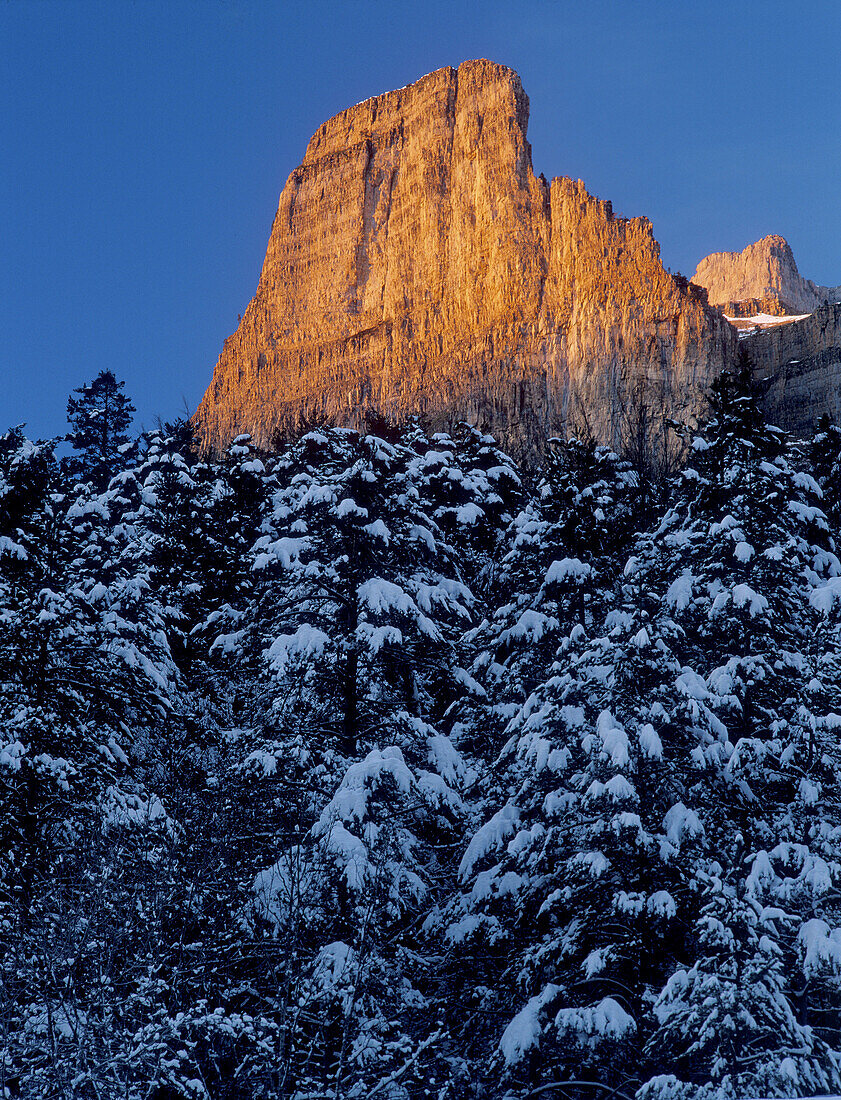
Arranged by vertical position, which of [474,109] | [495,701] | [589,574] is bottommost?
[495,701]

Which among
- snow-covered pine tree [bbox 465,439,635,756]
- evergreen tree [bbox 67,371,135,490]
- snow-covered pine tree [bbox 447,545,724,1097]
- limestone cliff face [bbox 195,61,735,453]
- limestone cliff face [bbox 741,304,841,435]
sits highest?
limestone cliff face [bbox 195,61,735,453]

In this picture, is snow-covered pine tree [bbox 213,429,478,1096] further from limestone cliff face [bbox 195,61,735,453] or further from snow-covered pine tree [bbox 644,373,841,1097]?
limestone cliff face [bbox 195,61,735,453]

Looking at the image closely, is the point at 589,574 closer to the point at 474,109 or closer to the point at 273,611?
the point at 273,611

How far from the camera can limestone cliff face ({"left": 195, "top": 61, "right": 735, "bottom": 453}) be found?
94.8 meters

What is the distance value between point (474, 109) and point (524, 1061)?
12039 centimetres

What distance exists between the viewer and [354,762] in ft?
41.2

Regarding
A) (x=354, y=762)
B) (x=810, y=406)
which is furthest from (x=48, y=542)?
(x=810, y=406)

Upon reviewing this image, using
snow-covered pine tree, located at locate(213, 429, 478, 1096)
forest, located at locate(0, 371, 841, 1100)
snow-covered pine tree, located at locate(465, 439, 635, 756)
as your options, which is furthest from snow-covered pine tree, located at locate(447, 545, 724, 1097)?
snow-covered pine tree, located at locate(465, 439, 635, 756)

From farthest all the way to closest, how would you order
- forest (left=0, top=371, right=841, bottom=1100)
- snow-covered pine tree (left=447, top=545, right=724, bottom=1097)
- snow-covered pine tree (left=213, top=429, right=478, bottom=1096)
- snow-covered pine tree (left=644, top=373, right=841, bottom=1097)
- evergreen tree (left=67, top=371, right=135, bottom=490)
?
evergreen tree (left=67, top=371, right=135, bottom=490)
snow-covered pine tree (left=447, top=545, right=724, bottom=1097)
snow-covered pine tree (left=213, top=429, right=478, bottom=1096)
snow-covered pine tree (left=644, top=373, right=841, bottom=1097)
forest (left=0, top=371, right=841, bottom=1100)

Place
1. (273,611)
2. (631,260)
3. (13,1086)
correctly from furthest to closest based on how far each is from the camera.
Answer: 1. (631,260)
2. (273,611)
3. (13,1086)

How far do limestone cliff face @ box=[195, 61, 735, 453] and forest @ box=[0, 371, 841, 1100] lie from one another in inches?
2790

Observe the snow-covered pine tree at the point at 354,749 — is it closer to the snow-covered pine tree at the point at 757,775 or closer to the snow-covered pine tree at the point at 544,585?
the snow-covered pine tree at the point at 544,585

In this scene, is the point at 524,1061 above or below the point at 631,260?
below

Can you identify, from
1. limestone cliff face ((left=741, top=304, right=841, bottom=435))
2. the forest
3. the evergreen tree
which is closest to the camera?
the forest
